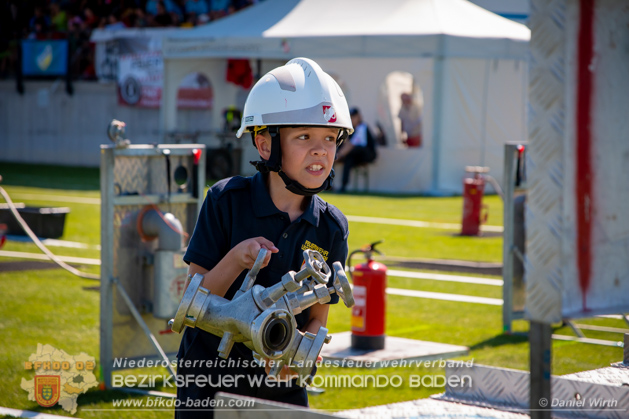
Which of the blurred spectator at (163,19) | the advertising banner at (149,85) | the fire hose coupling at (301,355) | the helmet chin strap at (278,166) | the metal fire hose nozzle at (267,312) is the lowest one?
the fire hose coupling at (301,355)

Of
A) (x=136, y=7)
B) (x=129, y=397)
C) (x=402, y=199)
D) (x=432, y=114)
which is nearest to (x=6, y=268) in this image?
(x=129, y=397)

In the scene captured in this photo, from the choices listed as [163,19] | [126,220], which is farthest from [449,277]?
[163,19]

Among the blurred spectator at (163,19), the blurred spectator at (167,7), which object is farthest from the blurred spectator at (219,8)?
the blurred spectator at (163,19)

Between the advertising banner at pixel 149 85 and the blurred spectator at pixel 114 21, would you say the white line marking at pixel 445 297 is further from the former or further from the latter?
the blurred spectator at pixel 114 21

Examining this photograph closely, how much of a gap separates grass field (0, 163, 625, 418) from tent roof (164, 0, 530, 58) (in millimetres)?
7001

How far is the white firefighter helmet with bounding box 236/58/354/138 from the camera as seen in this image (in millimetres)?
3357

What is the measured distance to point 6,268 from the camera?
36.9 ft

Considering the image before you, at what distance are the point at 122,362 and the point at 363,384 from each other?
5.67 feet

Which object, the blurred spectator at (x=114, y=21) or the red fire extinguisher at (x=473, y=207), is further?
the blurred spectator at (x=114, y=21)

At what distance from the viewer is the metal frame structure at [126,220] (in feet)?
20.6

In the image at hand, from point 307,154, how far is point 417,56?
730 inches

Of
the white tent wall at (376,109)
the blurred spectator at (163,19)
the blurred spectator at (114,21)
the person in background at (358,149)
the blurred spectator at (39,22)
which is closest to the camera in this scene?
the white tent wall at (376,109)

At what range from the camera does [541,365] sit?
7.52 feet

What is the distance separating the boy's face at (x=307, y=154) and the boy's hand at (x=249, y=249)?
0.32 m
